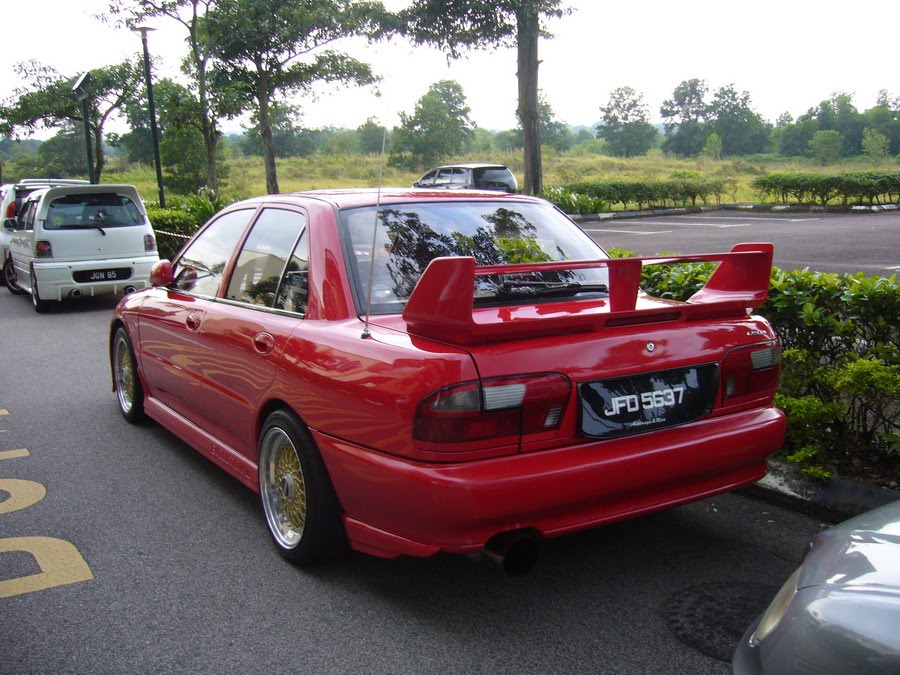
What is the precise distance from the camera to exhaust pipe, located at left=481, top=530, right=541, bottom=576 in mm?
2912

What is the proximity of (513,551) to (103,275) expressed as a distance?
10.8m

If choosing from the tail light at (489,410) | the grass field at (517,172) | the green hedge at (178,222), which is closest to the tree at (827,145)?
the grass field at (517,172)

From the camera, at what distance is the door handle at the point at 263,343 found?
374 cm

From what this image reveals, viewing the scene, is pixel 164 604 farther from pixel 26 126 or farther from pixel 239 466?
pixel 26 126

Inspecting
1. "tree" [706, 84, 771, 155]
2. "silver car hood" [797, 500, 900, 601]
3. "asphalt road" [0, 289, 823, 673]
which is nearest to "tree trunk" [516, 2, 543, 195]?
"asphalt road" [0, 289, 823, 673]

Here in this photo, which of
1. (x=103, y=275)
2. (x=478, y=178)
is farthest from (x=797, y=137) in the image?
(x=103, y=275)

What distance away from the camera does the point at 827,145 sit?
2758 inches

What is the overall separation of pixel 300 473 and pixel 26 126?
43.5 metres

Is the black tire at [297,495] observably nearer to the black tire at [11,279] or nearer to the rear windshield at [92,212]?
the rear windshield at [92,212]

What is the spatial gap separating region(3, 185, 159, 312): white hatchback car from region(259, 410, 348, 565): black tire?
9.14 meters

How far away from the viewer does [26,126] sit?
4088 cm

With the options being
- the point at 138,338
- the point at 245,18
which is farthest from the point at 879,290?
the point at 245,18

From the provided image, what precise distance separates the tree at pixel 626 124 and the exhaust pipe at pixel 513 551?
310 ft

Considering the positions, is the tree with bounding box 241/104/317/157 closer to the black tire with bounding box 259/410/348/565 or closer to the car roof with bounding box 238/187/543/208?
the car roof with bounding box 238/187/543/208
